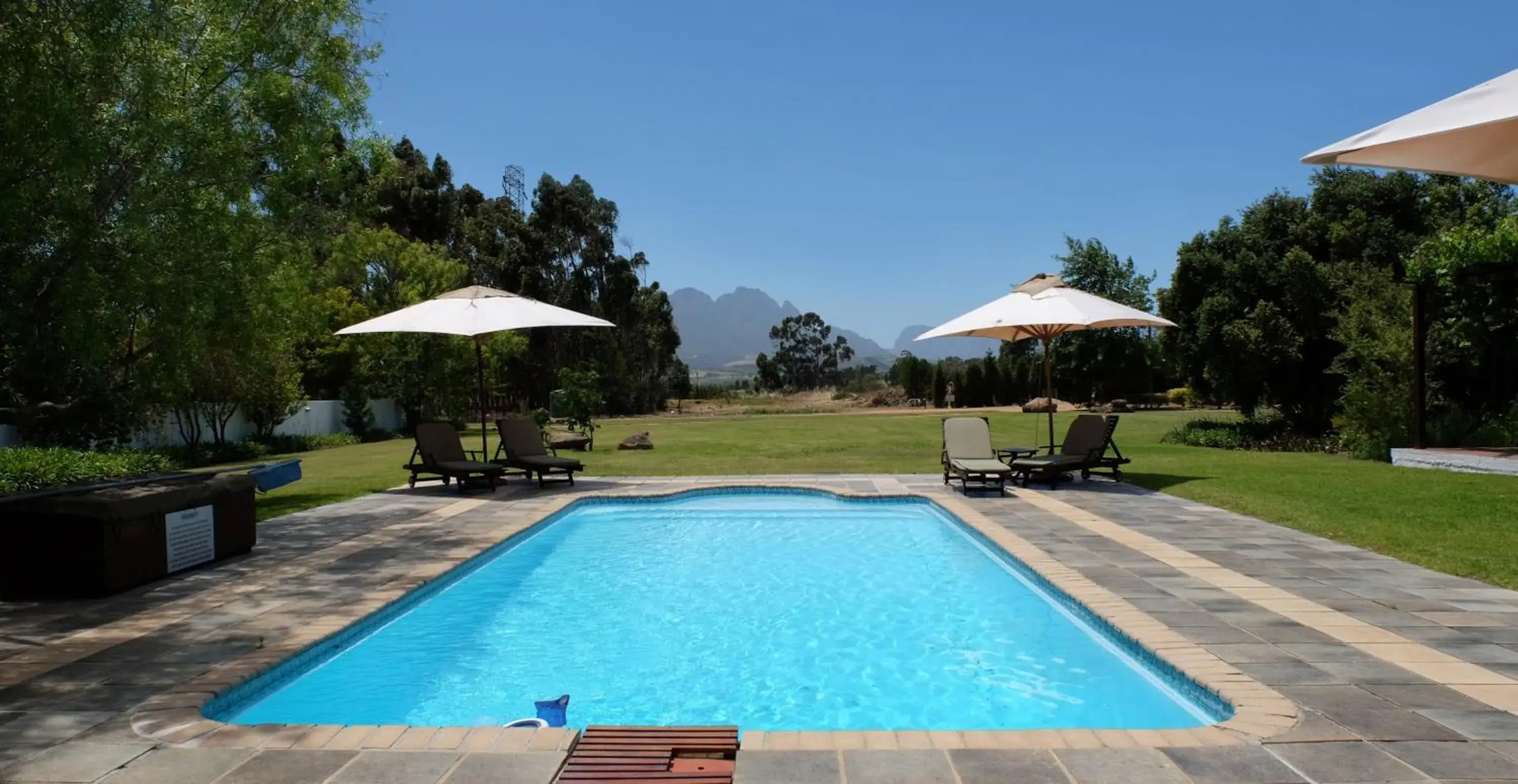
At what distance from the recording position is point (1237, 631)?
440cm

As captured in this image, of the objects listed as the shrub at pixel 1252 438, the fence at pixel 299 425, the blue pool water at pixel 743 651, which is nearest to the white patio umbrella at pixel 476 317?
the blue pool water at pixel 743 651

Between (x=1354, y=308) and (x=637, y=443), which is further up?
(x=1354, y=308)

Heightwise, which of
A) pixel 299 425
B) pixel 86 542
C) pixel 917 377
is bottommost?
pixel 86 542

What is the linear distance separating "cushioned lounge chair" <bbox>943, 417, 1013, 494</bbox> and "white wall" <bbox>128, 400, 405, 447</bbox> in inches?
783

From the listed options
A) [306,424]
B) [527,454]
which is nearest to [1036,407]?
[527,454]

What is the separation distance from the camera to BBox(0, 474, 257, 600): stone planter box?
5.42 m

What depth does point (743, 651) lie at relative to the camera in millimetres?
5477

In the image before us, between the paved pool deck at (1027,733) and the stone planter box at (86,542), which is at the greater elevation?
the stone planter box at (86,542)

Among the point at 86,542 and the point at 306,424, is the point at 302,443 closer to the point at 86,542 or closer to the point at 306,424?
the point at 306,424

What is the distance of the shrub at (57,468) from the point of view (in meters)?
9.28

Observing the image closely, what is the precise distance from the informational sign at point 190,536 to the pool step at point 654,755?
4.69 meters

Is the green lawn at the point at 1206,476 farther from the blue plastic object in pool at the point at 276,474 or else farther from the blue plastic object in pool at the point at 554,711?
the blue plastic object in pool at the point at 554,711

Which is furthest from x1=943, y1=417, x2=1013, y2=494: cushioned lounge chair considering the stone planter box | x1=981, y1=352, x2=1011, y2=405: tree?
x1=981, y1=352, x2=1011, y2=405: tree

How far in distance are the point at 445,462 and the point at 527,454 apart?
1.21 metres
